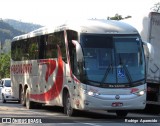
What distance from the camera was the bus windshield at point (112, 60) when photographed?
16844 millimetres

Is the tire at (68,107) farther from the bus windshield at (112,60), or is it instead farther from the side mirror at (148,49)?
the side mirror at (148,49)

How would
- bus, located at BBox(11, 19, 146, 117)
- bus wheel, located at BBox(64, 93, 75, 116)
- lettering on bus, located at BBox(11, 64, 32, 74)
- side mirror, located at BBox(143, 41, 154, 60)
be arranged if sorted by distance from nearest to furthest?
bus, located at BBox(11, 19, 146, 117) < side mirror, located at BBox(143, 41, 154, 60) < bus wheel, located at BBox(64, 93, 75, 116) < lettering on bus, located at BBox(11, 64, 32, 74)

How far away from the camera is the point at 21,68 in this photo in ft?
86.9

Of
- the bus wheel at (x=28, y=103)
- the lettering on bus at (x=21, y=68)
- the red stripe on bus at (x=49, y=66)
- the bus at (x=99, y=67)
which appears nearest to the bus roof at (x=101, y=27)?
the bus at (x=99, y=67)

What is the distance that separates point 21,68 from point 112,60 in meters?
10.3

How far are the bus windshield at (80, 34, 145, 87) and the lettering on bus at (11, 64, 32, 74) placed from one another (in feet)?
24.8

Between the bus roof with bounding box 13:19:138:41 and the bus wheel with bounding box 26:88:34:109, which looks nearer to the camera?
the bus roof with bounding box 13:19:138:41

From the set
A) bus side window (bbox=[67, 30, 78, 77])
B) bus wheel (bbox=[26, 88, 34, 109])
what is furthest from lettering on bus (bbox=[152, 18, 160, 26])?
bus wheel (bbox=[26, 88, 34, 109])

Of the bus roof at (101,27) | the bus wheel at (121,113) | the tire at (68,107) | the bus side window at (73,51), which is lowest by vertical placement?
the bus wheel at (121,113)

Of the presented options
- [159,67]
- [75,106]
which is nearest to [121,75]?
[75,106]

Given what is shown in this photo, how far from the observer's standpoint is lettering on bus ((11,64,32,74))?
24.6 meters

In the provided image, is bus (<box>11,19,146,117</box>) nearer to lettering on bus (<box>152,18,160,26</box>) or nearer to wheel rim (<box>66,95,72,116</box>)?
wheel rim (<box>66,95,72,116</box>)

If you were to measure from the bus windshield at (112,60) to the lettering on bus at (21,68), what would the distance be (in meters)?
7.57

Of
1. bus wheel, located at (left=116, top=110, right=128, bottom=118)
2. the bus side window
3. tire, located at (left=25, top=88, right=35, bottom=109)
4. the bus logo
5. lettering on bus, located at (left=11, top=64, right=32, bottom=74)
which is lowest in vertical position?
tire, located at (left=25, top=88, right=35, bottom=109)
